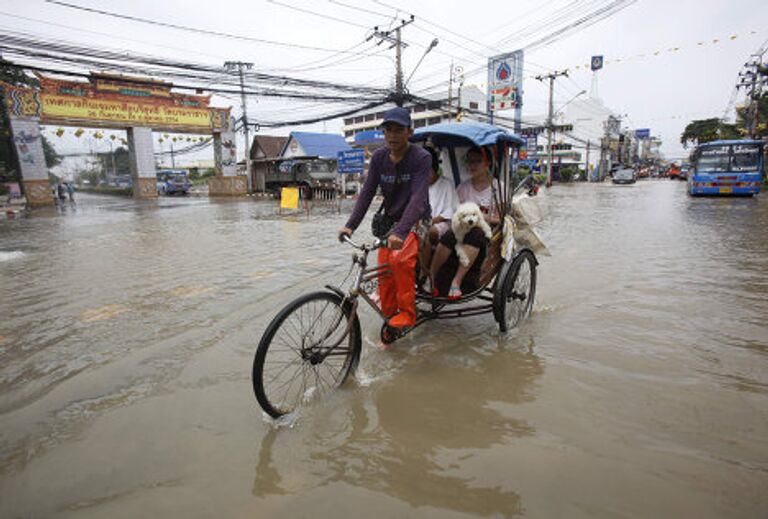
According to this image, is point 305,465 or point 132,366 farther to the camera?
point 132,366

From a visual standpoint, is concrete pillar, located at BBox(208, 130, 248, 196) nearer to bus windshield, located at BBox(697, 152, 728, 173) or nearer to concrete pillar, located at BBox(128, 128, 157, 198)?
concrete pillar, located at BBox(128, 128, 157, 198)

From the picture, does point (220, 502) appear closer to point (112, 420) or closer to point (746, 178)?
point (112, 420)

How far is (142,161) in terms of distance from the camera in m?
28.6

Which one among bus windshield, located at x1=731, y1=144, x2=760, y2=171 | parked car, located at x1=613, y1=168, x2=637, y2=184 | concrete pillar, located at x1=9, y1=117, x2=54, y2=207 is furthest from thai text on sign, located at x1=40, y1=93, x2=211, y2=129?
parked car, located at x1=613, y1=168, x2=637, y2=184

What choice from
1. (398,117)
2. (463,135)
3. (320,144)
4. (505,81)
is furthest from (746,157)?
(320,144)

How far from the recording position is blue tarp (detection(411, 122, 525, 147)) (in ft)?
12.6

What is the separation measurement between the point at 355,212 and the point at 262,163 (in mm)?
35864

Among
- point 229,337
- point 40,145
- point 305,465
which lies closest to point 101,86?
point 40,145

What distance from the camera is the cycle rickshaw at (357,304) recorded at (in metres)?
2.61

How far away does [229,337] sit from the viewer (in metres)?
4.01

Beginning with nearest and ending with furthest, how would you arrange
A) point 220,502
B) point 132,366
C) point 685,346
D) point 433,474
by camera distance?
point 220,502 → point 433,474 → point 132,366 → point 685,346

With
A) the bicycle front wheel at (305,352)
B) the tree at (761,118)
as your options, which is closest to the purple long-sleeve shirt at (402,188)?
the bicycle front wheel at (305,352)

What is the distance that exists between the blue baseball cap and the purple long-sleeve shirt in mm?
228

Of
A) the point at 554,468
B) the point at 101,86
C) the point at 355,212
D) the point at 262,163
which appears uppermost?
the point at 101,86
